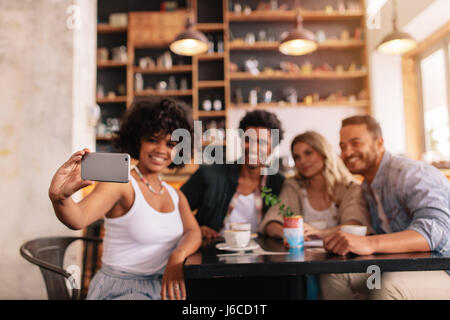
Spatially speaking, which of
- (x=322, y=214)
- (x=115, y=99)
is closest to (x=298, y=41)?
(x=322, y=214)

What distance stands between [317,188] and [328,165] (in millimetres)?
137

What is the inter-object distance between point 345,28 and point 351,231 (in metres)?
4.70

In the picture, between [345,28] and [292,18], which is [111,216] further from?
[345,28]

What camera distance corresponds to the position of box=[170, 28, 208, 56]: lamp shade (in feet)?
10.3

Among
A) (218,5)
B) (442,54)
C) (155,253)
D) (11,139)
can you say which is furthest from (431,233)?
(218,5)

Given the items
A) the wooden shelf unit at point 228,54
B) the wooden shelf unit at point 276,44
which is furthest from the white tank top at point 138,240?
the wooden shelf unit at point 276,44

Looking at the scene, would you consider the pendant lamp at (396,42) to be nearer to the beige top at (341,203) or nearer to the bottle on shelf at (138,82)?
the beige top at (341,203)

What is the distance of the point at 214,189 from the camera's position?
81.0 inches

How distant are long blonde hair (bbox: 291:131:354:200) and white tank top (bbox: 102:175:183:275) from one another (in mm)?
899

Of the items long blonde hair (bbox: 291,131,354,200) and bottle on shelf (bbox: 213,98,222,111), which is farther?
bottle on shelf (bbox: 213,98,222,111)

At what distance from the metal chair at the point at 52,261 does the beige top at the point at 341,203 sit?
852 mm

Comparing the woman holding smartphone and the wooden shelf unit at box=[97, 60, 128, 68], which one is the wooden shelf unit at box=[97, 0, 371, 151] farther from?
the woman holding smartphone

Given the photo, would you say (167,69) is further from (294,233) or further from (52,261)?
(294,233)

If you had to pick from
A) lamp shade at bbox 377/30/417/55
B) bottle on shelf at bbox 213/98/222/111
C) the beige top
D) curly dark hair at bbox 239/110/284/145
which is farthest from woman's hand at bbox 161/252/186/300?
bottle on shelf at bbox 213/98/222/111
